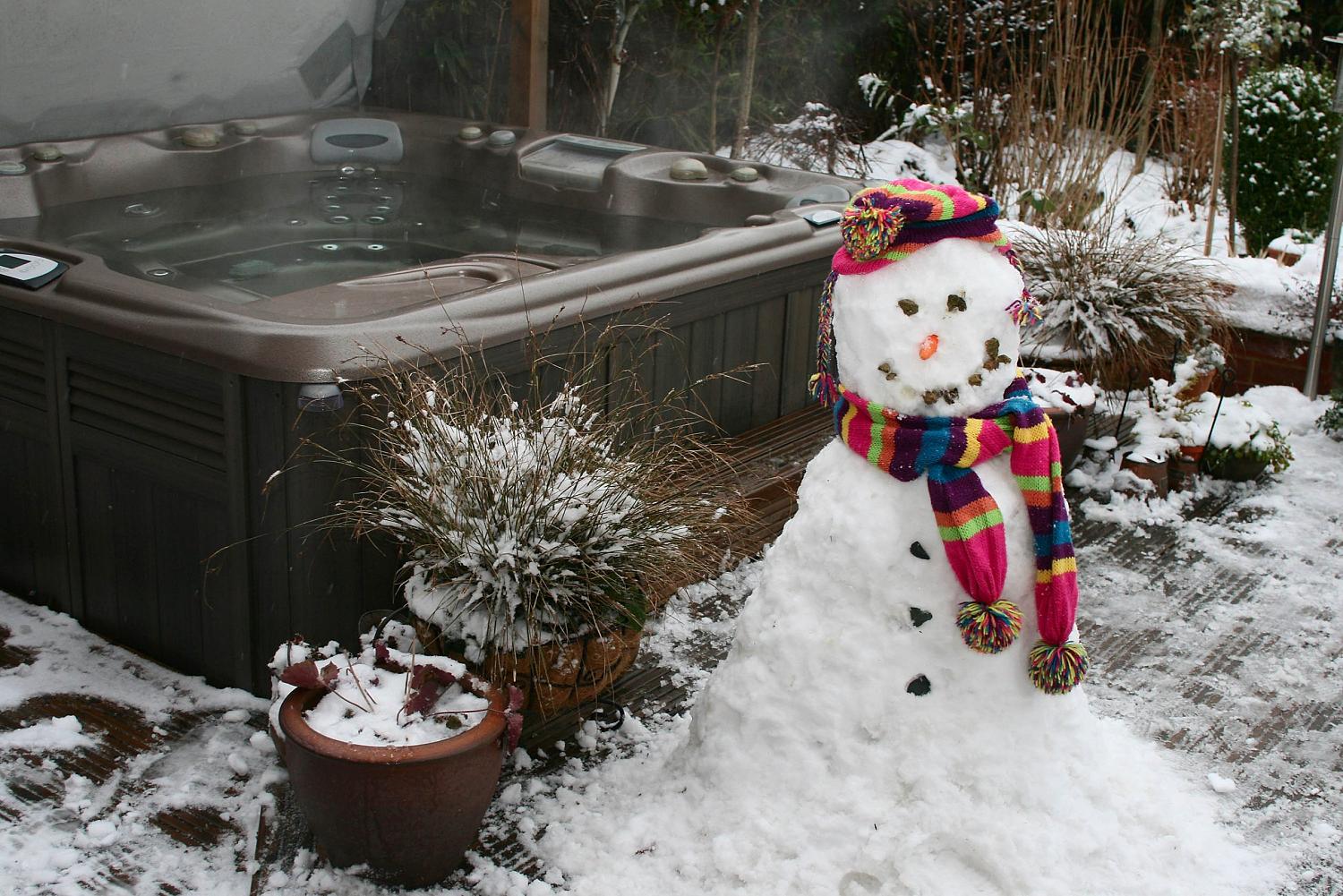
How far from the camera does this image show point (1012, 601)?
238cm

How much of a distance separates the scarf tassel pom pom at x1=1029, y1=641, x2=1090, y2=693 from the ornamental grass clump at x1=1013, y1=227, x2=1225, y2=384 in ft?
6.61

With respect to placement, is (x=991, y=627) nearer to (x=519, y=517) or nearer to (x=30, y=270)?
(x=519, y=517)

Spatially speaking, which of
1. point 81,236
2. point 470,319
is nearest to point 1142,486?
point 470,319

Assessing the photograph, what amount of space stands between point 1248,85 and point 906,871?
4674 millimetres

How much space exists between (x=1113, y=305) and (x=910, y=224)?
2194 millimetres

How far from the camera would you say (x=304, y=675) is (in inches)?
91.1

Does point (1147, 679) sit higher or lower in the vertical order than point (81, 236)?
lower

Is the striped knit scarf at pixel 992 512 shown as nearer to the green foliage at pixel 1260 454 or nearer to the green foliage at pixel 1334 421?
the green foliage at pixel 1260 454

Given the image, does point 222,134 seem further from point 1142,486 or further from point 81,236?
point 1142,486

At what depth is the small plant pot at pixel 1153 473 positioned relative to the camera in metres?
4.14

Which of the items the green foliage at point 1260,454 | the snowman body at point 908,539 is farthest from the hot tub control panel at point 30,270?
the green foliage at point 1260,454

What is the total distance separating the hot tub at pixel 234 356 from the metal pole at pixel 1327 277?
1.71 metres

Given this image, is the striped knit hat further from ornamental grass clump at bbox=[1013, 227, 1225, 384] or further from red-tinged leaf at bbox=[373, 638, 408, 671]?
ornamental grass clump at bbox=[1013, 227, 1225, 384]

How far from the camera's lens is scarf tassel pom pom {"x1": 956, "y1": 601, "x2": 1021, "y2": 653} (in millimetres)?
2285
